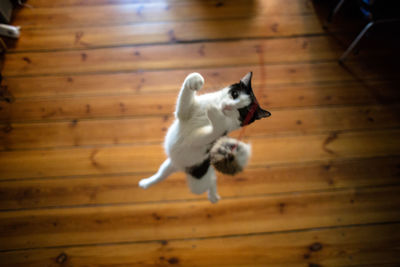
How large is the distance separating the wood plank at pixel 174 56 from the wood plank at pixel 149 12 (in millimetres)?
234

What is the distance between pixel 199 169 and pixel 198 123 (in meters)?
0.19

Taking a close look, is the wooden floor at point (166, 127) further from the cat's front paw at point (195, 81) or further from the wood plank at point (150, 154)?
the cat's front paw at point (195, 81)

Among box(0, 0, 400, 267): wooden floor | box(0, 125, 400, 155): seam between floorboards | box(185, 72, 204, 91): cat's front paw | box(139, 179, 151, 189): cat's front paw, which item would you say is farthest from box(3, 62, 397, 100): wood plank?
box(185, 72, 204, 91): cat's front paw

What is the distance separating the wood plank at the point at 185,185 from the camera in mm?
1271

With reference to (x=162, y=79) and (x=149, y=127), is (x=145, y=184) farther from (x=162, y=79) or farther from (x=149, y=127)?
(x=162, y=79)

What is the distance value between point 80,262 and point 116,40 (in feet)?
4.20

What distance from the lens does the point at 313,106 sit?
1502 mm

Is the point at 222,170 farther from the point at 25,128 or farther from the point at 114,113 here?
the point at 25,128

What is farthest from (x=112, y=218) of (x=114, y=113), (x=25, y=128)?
(x=25, y=128)

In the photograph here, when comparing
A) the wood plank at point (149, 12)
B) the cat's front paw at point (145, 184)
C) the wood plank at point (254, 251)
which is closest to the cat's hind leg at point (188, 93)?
the cat's front paw at point (145, 184)

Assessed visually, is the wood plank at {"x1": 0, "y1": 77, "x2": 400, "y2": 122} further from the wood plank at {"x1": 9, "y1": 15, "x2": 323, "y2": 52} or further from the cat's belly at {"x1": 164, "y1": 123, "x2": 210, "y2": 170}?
the cat's belly at {"x1": 164, "y1": 123, "x2": 210, "y2": 170}

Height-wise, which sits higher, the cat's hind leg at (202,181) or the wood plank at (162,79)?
the wood plank at (162,79)

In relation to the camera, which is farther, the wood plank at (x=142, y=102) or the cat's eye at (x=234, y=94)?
the wood plank at (x=142, y=102)

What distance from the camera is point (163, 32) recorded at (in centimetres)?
166
